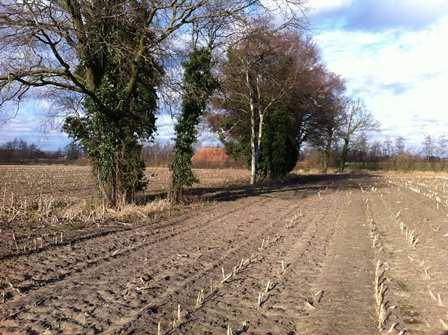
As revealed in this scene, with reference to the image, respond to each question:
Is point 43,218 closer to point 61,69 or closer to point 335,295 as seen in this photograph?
point 61,69

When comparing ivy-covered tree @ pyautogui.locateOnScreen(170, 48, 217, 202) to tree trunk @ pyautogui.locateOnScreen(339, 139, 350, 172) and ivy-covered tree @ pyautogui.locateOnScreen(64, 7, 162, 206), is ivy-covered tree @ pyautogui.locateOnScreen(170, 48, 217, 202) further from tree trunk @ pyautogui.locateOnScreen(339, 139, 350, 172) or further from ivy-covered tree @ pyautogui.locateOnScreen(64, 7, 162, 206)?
tree trunk @ pyautogui.locateOnScreen(339, 139, 350, 172)

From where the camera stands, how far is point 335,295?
23.8 feet

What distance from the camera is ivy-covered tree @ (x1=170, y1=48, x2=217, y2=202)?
1955 cm

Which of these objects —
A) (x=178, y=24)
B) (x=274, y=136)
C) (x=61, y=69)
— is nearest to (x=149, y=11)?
(x=178, y=24)

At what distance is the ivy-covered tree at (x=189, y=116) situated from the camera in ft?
64.1

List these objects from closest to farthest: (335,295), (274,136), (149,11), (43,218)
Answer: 1. (335,295)
2. (43,218)
3. (149,11)
4. (274,136)

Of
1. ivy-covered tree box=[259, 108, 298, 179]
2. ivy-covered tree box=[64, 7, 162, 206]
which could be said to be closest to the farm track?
Result: ivy-covered tree box=[64, 7, 162, 206]

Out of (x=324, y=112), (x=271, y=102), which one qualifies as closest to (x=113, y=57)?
(x=271, y=102)

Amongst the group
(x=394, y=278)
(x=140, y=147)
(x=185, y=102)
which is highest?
(x=185, y=102)

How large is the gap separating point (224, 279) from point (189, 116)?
1265cm

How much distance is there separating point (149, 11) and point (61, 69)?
3586 millimetres

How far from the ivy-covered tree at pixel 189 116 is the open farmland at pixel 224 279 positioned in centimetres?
544

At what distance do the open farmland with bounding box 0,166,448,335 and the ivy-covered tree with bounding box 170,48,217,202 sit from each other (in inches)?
214

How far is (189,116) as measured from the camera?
1986 centimetres
